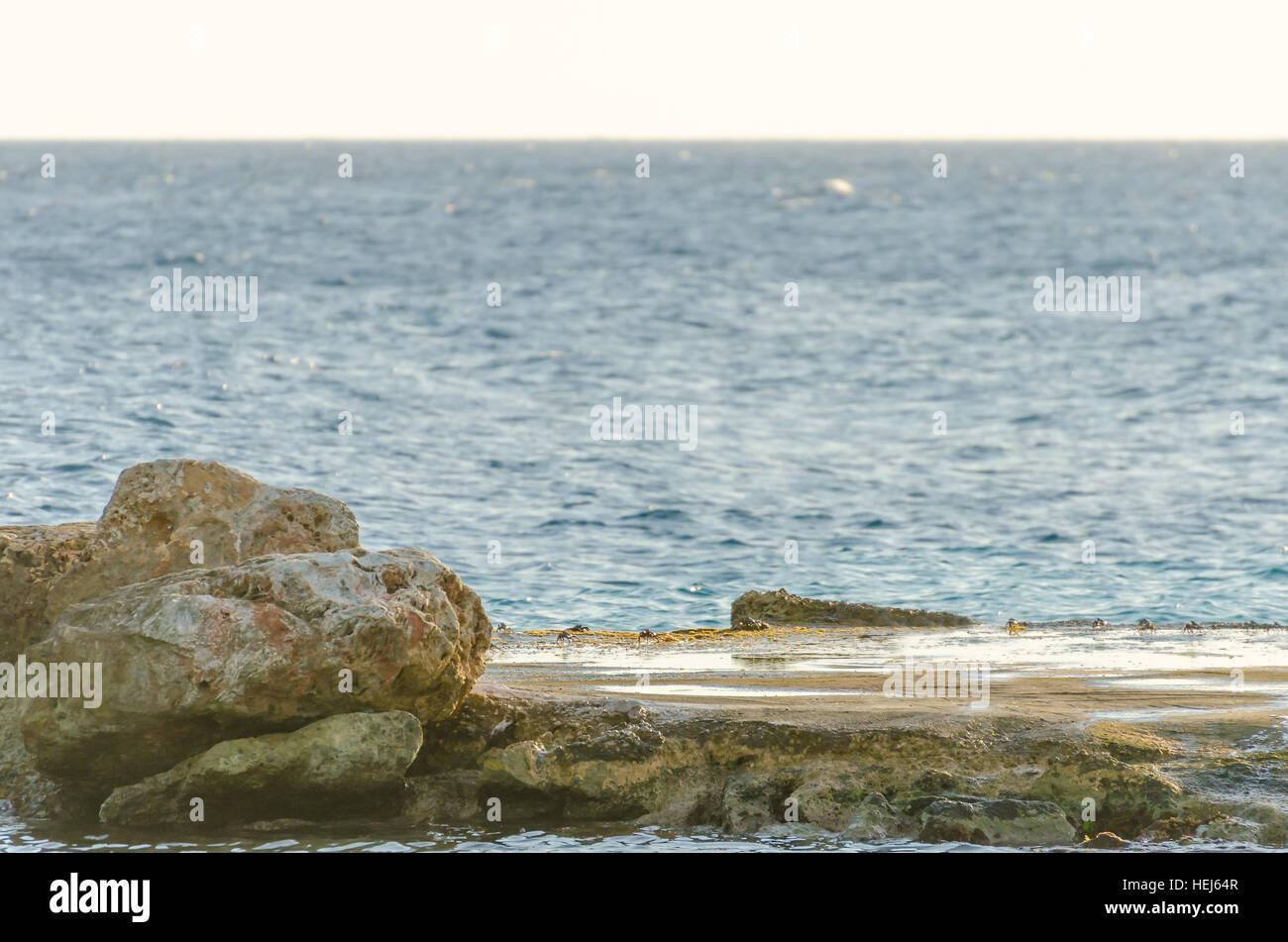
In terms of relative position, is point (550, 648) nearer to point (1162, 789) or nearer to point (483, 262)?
point (1162, 789)

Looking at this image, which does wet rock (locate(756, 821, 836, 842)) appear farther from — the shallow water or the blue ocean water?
the blue ocean water

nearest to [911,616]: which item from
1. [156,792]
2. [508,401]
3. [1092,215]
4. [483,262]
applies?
[156,792]

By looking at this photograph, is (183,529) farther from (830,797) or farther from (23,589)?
(830,797)

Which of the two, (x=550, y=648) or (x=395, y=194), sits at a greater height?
(x=395, y=194)

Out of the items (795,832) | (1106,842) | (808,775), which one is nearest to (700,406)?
(808,775)

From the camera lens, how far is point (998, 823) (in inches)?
392

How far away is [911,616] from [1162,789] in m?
7.00

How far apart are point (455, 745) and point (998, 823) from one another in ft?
12.7

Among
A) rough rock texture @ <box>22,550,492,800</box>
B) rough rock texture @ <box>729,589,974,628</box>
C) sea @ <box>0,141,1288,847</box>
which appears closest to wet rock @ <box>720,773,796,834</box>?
sea @ <box>0,141,1288,847</box>

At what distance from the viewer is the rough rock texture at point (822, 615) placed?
55.6 feet

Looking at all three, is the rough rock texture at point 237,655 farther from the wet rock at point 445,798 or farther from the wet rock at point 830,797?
the wet rock at point 830,797

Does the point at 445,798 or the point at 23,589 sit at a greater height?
the point at 23,589

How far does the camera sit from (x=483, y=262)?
60.3 meters

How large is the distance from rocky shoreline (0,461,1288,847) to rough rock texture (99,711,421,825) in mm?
15
